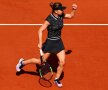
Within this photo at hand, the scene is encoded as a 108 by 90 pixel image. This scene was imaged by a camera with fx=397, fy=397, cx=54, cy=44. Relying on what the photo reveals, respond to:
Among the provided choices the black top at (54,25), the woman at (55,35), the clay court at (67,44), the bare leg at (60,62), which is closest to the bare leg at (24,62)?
the woman at (55,35)

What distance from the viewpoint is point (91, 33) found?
47.1ft

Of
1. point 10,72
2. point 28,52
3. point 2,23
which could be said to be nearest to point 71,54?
point 28,52

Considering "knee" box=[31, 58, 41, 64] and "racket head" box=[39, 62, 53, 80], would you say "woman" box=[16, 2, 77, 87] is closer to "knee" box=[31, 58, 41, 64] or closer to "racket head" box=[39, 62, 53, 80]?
"knee" box=[31, 58, 41, 64]

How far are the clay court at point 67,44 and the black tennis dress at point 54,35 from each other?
3.54 feet

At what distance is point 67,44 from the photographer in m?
13.7

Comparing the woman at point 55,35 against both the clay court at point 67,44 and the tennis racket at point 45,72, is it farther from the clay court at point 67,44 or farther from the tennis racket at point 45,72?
Result: the clay court at point 67,44

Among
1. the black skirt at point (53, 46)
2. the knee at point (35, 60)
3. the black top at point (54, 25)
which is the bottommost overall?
the knee at point (35, 60)

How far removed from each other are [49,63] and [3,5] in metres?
4.48

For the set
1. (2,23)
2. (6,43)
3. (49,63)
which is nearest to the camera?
(49,63)

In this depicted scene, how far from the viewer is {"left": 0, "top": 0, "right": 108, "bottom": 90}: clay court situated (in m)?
11.9

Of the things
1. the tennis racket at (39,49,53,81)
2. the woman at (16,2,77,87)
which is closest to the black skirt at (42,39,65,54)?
the woman at (16,2,77,87)

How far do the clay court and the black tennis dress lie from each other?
3.54ft

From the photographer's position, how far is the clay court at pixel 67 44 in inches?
467

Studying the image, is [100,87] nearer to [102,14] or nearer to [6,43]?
[6,43]
